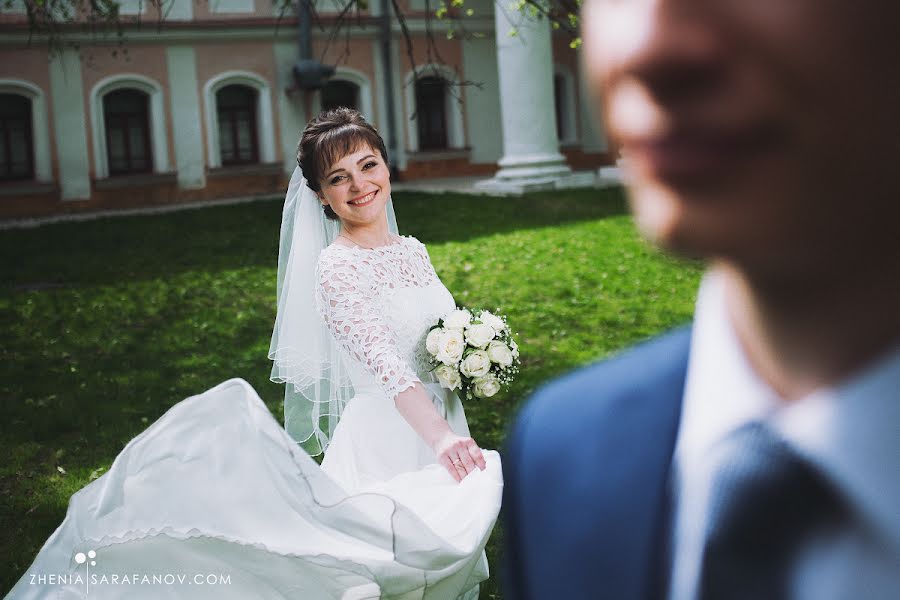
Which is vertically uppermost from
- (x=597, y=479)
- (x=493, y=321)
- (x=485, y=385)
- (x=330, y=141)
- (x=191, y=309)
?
(x=330, y=141)

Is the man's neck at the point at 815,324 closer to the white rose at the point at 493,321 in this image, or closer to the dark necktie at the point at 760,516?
the dark necktie at the point at 760,516

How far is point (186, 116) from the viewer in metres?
20.4

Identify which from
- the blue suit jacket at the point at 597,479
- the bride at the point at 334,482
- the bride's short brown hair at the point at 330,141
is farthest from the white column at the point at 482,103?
the blue suit jacket at the point at 597,479

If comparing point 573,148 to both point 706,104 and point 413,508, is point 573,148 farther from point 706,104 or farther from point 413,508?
point 706,104

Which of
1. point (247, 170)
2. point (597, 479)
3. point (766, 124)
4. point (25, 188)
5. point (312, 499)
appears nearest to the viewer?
point (766, 124)

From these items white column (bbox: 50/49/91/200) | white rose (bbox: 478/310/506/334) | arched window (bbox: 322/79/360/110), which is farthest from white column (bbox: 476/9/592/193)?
white rose (bbox: 478/310/506/334)

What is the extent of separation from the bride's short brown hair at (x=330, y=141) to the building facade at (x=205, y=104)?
45.0 ft

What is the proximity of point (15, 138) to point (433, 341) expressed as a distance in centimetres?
1838

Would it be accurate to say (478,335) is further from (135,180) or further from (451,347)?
(135,180)

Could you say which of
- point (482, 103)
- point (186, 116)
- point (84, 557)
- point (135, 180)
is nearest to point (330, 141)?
point (84, 557)

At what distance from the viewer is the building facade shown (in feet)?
63.0

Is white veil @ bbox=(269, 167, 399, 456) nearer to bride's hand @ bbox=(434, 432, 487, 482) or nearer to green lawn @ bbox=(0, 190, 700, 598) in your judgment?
bride's hand @ bbox=(434, 432, 487, 482)

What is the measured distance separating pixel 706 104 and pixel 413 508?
2742mm

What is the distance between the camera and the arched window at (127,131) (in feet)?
66.5
